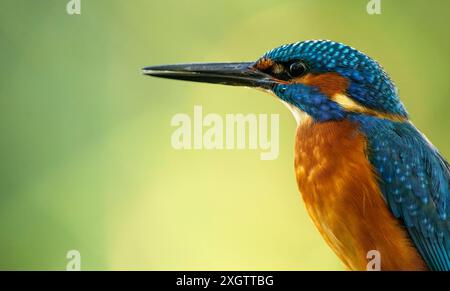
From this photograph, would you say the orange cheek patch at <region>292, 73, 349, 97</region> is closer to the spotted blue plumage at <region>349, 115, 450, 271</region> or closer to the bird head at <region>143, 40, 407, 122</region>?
the bird head at <region>143, 40, 407, 122</region>

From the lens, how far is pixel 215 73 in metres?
3.18

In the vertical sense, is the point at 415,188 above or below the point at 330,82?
below

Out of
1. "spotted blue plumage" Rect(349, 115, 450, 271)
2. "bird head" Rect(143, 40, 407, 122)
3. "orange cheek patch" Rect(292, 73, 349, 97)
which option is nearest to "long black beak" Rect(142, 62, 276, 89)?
"bird head" Rect(143, 40, 407, 122)

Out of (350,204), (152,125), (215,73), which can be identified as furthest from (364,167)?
(152,125)

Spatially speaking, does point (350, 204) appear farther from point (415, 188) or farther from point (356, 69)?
point (356, 69)

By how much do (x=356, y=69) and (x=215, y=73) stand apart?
58 centimetres

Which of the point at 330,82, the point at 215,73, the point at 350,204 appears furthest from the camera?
the point at 215,73

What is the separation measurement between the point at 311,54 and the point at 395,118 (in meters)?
0.39

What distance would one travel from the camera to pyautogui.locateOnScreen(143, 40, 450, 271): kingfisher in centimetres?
284

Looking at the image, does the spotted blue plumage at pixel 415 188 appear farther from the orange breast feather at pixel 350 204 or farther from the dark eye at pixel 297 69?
the dark eye at pixel 297 69

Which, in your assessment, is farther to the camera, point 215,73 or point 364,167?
point 215,73

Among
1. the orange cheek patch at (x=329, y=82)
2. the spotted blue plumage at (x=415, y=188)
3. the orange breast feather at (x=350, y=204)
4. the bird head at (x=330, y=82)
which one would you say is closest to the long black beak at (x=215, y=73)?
the bird head at (x=330, y=82)
